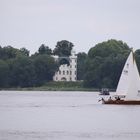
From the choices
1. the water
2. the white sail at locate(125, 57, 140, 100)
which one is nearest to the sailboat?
the white sail at locate(125, 57, 140, 100)

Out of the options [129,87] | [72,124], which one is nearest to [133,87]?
[129,87]

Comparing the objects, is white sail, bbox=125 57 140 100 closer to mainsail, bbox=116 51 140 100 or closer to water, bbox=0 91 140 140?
mainsail, bbox=116 51 140 100

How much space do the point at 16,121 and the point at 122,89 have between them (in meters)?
31.3

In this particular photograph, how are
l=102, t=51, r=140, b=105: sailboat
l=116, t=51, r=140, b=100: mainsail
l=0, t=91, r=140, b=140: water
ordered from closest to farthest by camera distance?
1. l=0, t=91, r=140, b=140: water
2. l=102, t=51, r=140, b=105: sailboat
3. l=116, t=51, r=140, b=100: mainsail

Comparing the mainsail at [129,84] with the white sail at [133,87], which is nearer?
the white sail at [133,87]

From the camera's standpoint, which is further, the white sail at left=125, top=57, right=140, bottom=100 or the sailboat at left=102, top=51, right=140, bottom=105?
the white sail at left=125, top=57, right=140, bottom=100

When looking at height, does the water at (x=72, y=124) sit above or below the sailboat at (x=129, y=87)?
below

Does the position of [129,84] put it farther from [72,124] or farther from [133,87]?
[72,124]

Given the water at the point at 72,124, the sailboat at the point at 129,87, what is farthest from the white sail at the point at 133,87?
the water at the point at 72,124

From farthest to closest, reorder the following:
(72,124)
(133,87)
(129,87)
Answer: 1. (133,87)
2. (129,87)
3. (72,124)

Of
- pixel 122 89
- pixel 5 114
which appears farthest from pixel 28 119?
pixel 122 89

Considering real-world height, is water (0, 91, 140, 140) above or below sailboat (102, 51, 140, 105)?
below

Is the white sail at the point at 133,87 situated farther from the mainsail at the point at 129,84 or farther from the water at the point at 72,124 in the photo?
the water at the point at 72,124

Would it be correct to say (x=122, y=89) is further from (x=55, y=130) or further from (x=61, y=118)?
(x=55, y=130)
